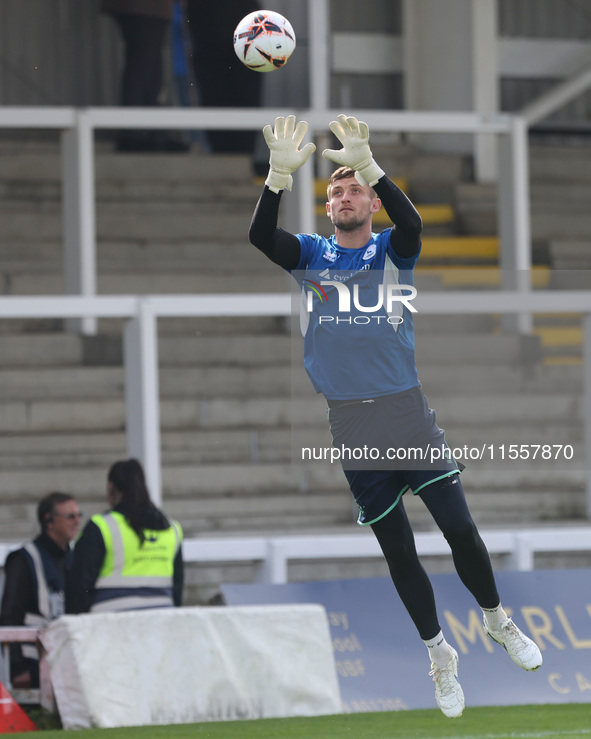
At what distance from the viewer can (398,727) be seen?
8.09 m

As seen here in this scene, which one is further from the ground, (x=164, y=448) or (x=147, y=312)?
(x=147, y=312)

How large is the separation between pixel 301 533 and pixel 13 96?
307 inches

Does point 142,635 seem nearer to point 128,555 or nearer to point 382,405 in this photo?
point 128,555

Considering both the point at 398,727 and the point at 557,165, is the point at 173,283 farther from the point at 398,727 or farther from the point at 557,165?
the point at 398,727

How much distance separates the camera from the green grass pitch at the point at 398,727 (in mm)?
7723

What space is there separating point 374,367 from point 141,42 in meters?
8.12

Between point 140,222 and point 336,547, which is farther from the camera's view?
point 140,222

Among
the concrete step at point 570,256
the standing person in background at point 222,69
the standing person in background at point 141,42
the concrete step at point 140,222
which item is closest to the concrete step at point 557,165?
the concrete step at point 570,256

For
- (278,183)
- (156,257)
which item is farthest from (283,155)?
(156,257)

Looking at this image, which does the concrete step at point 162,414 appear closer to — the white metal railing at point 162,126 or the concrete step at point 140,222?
the white metal railing at point 162,126

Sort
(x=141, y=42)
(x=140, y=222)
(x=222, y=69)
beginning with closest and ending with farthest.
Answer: (x=141, y=42), (x=222, y=69), (x=140, y=222)

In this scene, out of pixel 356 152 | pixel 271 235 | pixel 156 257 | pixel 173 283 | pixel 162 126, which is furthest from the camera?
pixel 156 257

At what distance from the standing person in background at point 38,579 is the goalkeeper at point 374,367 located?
3.44 metres

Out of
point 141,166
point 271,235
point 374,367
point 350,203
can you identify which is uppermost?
point 141,166
